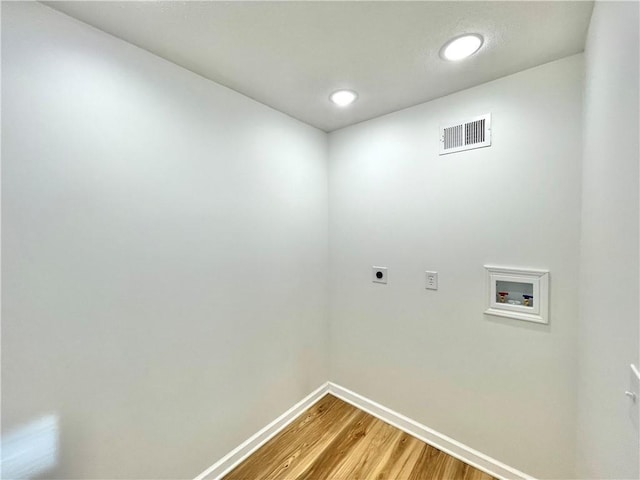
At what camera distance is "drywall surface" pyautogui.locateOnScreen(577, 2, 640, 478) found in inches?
27.0

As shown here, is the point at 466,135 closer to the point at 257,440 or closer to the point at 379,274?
the point at 379,274

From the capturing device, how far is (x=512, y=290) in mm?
1578

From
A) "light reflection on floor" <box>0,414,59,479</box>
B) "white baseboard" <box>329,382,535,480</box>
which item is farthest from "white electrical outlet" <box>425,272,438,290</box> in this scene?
"light reflection on floor" <box>0,414,59,479</box>

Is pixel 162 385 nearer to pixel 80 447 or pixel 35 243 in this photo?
pixel 80 447

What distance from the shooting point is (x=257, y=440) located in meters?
1.84

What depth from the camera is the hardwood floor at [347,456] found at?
5.35 ft

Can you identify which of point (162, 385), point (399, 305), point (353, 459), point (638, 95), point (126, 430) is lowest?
point (353, 459)

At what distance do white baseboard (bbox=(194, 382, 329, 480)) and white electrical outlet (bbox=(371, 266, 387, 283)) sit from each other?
45.2 inches

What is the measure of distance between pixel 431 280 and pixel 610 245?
103 cm

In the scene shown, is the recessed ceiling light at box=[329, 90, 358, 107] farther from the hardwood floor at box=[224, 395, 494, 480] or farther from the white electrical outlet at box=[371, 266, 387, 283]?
the hardwood floor at box=[224, 395, 494, 480]

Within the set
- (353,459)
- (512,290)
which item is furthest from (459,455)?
(512,290)

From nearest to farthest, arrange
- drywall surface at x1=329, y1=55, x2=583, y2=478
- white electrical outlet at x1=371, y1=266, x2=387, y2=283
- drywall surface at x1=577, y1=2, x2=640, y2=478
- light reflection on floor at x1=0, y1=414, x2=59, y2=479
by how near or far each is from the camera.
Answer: drywall surface at x1=577, y1=2, x2=640, y2=478
light reflection on floor at x1=0, y1=414, x2=59, y2=479
drywall surface at x1=329, y1=55, x2=583, y2=478
white electrical outlet at x1=371, y1=266, x2=387, y2=283

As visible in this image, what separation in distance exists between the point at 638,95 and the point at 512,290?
47.4 inches

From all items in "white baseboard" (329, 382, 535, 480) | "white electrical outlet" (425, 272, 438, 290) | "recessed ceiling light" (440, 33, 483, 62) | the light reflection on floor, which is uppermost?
"recessed ceiling light" (440, 33, 483, 62)
